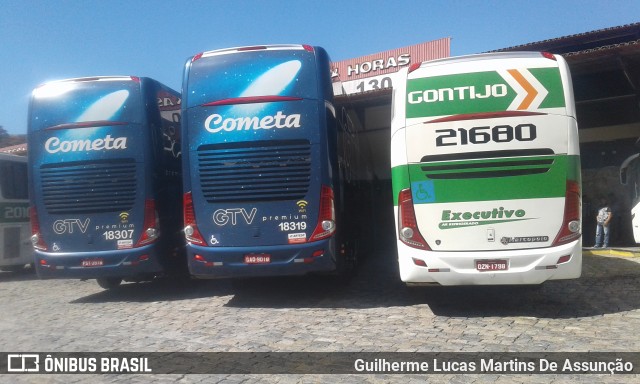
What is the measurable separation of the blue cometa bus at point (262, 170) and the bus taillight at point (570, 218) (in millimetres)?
3145

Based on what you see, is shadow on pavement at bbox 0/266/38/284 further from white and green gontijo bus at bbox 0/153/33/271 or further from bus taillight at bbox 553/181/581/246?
bus taillight at bbox 553/181/581/246

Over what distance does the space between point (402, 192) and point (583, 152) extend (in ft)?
37.1

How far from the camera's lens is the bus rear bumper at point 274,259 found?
26.1ft

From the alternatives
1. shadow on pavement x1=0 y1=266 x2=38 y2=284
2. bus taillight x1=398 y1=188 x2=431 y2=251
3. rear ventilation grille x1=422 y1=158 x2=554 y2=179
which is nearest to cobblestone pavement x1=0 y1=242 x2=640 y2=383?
bus taillight x1=398 y1=188 x2=431 y2=251

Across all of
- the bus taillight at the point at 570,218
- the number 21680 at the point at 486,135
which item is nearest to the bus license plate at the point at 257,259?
the number 21680 at the point at 486,135

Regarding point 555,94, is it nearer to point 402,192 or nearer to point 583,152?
point 402,192

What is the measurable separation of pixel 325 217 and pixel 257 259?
1.20 meters

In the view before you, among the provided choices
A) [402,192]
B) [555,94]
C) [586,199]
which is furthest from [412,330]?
[586,199]

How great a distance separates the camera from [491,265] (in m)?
6.76

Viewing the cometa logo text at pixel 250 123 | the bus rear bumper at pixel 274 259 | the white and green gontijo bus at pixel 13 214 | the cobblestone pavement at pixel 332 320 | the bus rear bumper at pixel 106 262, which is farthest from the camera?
the white and green gontijo bus at pixel 13 214

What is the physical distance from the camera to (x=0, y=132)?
3588cm

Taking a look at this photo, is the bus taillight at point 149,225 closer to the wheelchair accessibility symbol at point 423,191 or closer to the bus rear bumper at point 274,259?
the bus rear bumper at point 274,259

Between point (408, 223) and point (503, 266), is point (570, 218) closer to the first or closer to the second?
point (503, 266)

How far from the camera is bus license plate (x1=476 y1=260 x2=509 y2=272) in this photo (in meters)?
6.73
